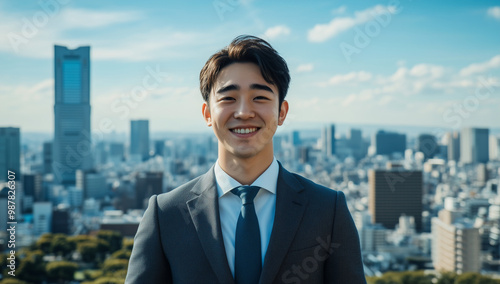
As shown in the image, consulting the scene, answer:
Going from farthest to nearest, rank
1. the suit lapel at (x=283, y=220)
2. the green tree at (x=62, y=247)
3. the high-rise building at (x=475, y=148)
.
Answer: the high-rise building at (x=475, y=148)
the green tree at (x=62, y=247)
the suit lapel at (x=283, y=220)

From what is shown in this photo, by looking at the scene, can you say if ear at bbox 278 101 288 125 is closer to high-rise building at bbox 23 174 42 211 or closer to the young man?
the young man

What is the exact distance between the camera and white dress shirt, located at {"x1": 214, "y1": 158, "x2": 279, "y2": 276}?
3.10 feet

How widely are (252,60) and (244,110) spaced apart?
0.11 metres

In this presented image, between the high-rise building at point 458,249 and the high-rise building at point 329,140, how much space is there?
3102 cm

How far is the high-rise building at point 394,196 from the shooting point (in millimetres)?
25875

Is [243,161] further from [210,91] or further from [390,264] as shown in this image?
[390,264]

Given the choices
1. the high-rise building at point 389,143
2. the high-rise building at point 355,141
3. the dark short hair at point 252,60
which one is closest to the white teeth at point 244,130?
the dark short hair at point 252,60

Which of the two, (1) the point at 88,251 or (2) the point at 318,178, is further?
(2) the point at 318,178

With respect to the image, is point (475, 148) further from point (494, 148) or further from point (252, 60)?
point (252, 60)

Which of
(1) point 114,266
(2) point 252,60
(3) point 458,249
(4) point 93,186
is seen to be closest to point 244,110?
(2) point 252,60

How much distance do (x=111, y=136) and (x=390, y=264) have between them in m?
39.9

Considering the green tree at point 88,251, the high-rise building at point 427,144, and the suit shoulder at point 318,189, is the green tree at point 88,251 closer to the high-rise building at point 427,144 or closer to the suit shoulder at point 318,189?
the suit shoulder at point 318,189

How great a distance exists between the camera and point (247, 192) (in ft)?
3.10

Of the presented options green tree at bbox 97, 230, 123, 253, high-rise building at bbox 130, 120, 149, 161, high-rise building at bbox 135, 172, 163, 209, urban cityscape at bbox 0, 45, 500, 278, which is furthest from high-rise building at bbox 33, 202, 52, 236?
high-rise building at bbox 130, 120, 149, 161
